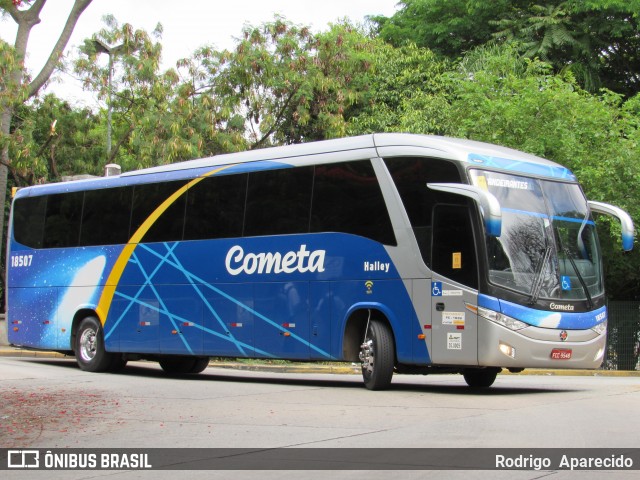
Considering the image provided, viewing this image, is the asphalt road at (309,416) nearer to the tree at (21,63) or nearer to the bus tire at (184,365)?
the bus tire at (184,365)

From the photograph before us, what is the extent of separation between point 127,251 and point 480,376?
748 centimetres

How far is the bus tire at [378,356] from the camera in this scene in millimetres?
14688

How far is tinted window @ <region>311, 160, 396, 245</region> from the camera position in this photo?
14961 millimetres

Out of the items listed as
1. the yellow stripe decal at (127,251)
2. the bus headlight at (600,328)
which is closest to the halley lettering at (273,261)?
the yellow stripe decal at (127,251)

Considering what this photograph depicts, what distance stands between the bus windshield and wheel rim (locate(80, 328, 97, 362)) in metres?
9.60

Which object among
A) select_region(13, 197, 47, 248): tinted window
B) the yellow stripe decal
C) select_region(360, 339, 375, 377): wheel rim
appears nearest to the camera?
select_region(360, 339, 375, 377): wheel rim

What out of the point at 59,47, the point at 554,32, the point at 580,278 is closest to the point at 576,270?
the point at 580,278

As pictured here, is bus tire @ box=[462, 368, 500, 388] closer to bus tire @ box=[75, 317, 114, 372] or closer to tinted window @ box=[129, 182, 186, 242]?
tinted window @ box=[129, 182, 186, 242]

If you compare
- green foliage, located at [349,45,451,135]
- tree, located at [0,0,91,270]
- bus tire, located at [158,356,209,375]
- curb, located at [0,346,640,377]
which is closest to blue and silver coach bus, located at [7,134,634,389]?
bus tire, located at [158,356,209,375]

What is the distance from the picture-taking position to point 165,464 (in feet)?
27.0

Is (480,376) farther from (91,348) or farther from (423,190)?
(91,348)

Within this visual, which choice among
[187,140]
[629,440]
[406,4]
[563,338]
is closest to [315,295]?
[563,338]

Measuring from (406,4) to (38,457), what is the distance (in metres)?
39.2

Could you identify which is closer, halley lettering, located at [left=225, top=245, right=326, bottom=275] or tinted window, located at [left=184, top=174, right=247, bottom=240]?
halley lettering, located at [left=225, top=245, right=326, bottom=275]
